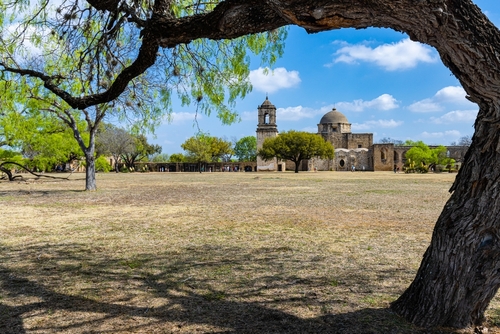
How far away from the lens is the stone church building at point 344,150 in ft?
212

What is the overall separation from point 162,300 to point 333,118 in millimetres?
75102

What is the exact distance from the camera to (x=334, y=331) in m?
3.16

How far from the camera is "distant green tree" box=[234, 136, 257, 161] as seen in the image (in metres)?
96.9

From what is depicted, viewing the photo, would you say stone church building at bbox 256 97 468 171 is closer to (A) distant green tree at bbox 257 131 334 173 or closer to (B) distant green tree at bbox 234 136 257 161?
(A) distant green tree at bbox 257 131 334 173

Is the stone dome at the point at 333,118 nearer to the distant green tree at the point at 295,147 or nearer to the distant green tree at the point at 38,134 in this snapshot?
the distant green tree at the point at 295,147

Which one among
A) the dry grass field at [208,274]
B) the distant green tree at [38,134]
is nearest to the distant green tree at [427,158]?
the distant green tree at [38,134]

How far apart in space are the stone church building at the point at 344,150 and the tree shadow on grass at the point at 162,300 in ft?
193

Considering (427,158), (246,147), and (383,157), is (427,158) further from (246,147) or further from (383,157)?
(246,147)

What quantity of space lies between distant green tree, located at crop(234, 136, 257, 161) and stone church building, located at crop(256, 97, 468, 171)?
942 inches

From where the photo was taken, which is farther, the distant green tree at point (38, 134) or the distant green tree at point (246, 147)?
the distant green tree at point (246, 147)

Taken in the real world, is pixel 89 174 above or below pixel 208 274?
above

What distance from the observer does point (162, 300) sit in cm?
389

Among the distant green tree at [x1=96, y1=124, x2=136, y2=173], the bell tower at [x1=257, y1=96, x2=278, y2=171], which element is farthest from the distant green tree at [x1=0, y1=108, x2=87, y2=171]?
the bell tower at [x1=257, y1=96, x2=278, y2=171]

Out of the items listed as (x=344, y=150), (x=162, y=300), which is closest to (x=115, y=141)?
(x=344, y=150)
